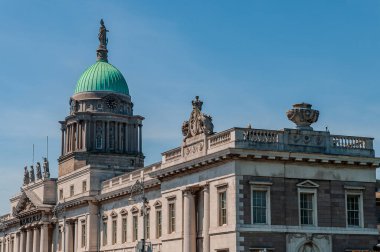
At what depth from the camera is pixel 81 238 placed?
8181cm

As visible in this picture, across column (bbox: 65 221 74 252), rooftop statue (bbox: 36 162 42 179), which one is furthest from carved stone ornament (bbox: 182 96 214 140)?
rooftop statue (bbox: 36 162 42 179)

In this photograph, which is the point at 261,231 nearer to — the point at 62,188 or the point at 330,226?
the point at 330,226

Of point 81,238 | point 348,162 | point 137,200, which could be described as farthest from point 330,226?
point 81,238

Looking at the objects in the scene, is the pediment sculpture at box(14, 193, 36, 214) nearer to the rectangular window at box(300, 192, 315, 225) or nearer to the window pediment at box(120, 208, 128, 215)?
the window pediment at box(120, 208, 128, 215)

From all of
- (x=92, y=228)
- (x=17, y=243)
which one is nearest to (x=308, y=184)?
(x=92, y=228)

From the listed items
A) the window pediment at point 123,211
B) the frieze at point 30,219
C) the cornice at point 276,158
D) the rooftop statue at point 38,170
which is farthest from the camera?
the rooftop statue at point 38,170

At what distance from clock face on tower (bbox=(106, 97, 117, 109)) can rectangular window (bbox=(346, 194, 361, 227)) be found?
46211 mm

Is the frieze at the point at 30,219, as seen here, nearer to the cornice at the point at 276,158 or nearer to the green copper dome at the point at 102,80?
the green copper dome at the point at 102,80

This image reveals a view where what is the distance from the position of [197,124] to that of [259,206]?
825cm

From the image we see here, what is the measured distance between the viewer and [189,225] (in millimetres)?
55219

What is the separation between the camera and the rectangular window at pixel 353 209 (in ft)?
176

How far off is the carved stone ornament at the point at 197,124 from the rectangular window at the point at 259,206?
608 centimetres

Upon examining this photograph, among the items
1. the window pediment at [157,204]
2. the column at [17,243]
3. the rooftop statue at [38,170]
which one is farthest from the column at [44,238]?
the window pediment at [157,204]

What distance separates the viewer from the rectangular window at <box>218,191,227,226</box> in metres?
51.7
